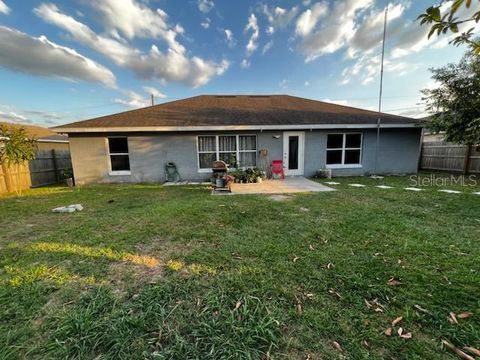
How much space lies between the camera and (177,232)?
12.3 ft

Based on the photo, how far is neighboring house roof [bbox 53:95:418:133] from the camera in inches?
350

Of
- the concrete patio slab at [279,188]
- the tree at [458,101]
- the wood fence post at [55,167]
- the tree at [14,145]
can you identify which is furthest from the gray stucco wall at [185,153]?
the wood fence post at [55,167]

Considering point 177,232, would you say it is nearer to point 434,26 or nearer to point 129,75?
point 434,26

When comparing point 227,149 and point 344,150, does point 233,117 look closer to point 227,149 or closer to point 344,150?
point 227,149

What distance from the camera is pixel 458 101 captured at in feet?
29.7

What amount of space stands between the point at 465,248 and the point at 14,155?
38.0ft

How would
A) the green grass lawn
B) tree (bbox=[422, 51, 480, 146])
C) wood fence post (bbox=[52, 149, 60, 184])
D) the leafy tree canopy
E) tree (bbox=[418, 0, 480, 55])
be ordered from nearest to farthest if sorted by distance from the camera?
tree (bbox=[418, 0, 480, 55]), the green grass lawn, the leafy tree canopy, tree (bbox=[422, 51, 480, 146]), wood fence post (bbox=[52, 149, 60, 184])

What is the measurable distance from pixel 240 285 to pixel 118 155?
9.37 metres

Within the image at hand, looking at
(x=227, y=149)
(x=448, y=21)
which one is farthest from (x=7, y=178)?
(x=448, y=21)

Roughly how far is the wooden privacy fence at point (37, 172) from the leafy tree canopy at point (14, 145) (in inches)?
29.9

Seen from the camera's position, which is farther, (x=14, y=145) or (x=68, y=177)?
(x=68, y=177)

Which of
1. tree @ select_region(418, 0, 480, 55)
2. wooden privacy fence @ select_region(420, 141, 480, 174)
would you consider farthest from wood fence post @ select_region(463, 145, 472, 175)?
tree @ select_region(418, 0, 480, 55)

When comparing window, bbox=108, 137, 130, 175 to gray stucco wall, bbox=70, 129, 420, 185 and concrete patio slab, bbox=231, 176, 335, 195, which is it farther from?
concrete patio slab, bbox=231, 176, 335, 195

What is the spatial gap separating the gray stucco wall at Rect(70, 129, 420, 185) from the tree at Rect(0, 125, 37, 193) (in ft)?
5.54
